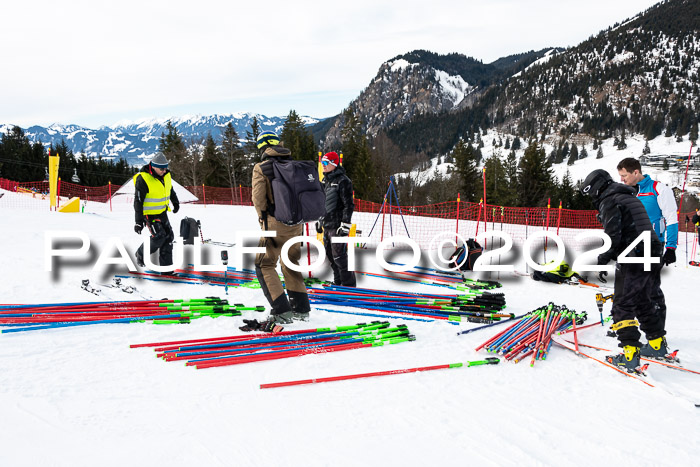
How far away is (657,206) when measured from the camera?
472 cm

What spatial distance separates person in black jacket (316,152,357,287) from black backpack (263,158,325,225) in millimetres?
1897

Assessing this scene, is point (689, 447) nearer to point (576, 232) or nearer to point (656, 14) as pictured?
point (576, 232)

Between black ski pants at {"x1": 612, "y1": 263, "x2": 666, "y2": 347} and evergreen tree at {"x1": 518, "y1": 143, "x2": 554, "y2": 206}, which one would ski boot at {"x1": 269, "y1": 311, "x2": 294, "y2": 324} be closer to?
black ski pants at {"x1": 612, "y1": 263, "x2": 666, "y2": 347}

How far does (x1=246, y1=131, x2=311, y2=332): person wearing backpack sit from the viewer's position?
14.2ft

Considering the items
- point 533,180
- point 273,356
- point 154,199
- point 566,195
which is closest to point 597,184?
point 273,356

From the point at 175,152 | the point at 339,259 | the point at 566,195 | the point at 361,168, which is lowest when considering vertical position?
the point at 339,259

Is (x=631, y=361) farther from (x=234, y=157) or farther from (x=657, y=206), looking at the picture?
(x=234, y=157)

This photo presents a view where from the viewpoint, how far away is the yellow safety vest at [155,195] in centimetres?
623

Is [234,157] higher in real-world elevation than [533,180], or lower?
higher

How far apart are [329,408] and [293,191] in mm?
2138

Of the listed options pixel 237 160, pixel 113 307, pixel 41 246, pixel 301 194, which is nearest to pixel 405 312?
pixel 301 194

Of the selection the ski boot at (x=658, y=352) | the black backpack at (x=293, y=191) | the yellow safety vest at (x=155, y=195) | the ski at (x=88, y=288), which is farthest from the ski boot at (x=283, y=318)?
the ski boot at (x=658, y=352)

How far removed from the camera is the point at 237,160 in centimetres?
4862

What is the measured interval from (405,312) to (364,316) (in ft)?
1.83
